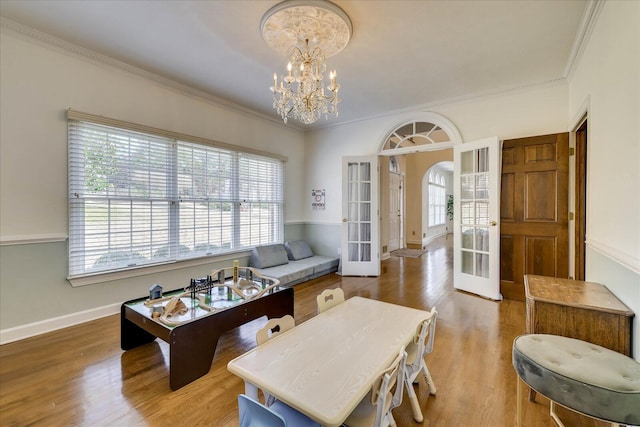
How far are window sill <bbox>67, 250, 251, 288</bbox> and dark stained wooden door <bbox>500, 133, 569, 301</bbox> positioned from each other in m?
3.95

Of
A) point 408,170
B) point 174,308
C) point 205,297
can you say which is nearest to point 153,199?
point 205,297

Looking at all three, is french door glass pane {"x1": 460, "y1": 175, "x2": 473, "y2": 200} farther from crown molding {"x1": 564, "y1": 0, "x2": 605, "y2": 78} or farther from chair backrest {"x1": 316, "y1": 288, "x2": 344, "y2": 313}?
chair backrest {"x1": 316, "y1": 288, "x2": 344, "y2": 313}

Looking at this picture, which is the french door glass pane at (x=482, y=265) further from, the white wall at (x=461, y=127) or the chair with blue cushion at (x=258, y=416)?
the chair with blue cushion at (x=258, y=416)

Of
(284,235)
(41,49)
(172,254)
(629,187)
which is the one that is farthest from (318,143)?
(629,187)

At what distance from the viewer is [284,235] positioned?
5.33 metres

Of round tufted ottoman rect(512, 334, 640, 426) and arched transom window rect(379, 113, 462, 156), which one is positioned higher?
arched transom window rect(379, 113, 462, 156)

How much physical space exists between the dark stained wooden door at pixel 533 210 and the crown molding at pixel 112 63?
4062 millimetres

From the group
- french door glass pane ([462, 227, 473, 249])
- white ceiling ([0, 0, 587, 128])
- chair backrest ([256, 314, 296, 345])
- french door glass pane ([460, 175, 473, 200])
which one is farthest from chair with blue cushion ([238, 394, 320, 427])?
french door glass pane ([460, 175, 473, 200])

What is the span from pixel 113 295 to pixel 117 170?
144 centimetres

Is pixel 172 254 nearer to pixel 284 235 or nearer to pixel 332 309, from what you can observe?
pixel 284 235

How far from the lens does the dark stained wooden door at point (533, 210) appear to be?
3.32 metres

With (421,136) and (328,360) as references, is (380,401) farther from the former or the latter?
(421,136)

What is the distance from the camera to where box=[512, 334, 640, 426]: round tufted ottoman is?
108 centimetres

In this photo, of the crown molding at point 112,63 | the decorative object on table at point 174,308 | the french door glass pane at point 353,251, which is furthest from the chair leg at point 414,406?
the crown molding at point 112,63
